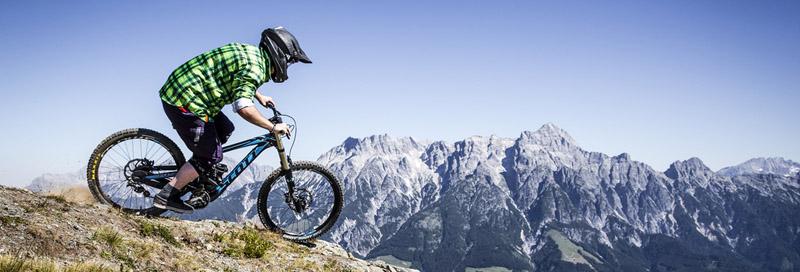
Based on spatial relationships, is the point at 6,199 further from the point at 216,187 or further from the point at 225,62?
the point at 225,62

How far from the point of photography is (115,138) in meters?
10.5

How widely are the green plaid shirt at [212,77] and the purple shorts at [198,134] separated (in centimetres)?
16

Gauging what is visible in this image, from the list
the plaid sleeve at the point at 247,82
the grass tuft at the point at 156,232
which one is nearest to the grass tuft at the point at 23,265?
the grass tuft at the point at 156,232

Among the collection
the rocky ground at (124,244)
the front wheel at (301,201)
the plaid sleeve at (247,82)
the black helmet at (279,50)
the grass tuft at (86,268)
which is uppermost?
the black helmet at (279,50)

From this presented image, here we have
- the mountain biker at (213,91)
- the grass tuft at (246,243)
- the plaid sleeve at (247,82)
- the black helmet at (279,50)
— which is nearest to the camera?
the plaid sleeve at (247,82)

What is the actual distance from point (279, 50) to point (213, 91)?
146 centimetres

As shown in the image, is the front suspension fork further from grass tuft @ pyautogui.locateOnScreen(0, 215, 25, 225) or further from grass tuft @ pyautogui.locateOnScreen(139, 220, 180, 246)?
grass tuft @ pyautogui.locateOnScreen(0, 215, 25, 225)

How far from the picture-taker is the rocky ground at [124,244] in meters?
7.38

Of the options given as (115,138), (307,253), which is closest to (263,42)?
(115,138)

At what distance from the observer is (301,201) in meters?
11.2

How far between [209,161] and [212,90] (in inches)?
60.1

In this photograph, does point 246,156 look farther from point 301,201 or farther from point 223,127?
point 301,201

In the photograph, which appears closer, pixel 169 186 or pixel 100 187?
pixel 169 186

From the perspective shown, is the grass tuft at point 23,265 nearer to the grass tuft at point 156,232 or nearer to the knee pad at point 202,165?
the grass tuft at point 156,232
